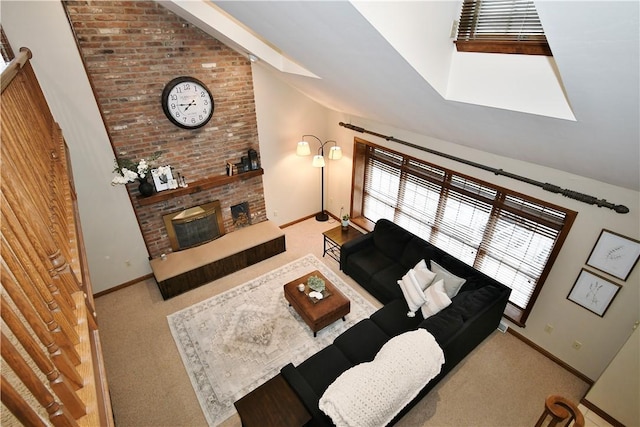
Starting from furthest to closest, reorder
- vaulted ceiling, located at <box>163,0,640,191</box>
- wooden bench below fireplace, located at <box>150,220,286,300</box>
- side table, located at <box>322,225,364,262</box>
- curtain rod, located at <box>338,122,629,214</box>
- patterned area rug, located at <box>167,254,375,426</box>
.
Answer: side table, located at <box>322,225,364,262</box> → wooden bench below fireplace, located at <box>150,220,286,300</box> → patterned area rug, located at <box>167,254,375,426</box> → curtain rod, located at <box>338,122,629,214</box> → vaulted ceiling, located at <box>163,0,640,191</box>

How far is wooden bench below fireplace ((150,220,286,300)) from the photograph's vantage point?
4618 millimetres

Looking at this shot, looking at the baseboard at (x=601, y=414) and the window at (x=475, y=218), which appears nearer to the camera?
the baseboard at (x=601, y=414)

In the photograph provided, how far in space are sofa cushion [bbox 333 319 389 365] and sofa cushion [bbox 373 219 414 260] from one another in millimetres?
1315

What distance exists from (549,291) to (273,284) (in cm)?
358

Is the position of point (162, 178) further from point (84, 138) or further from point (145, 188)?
point (84, 138)

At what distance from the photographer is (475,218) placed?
4.10 meters

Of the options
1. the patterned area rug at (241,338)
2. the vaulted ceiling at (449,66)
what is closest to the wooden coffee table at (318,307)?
the patterned area rug at (241,338)

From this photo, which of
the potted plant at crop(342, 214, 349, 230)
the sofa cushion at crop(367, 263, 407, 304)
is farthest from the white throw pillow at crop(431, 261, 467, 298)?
the potted plant at crop(342, 214, 349, 230)

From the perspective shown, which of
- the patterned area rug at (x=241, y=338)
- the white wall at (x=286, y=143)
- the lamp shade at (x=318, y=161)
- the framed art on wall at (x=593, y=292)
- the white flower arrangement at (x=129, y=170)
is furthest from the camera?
the lamp shade at (x=318, y=161)

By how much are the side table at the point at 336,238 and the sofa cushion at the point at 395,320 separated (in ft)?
4.92

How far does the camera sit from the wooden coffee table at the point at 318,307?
3906mm

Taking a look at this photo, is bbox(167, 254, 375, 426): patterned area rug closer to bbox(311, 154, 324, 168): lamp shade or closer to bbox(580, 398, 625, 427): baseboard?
bbox(311, 154, 324, 168): lamp shade

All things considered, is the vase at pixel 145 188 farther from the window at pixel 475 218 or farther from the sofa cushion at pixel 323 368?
the window at pixel 475 218

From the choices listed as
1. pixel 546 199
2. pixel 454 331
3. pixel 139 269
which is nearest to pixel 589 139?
pixel 546 199
